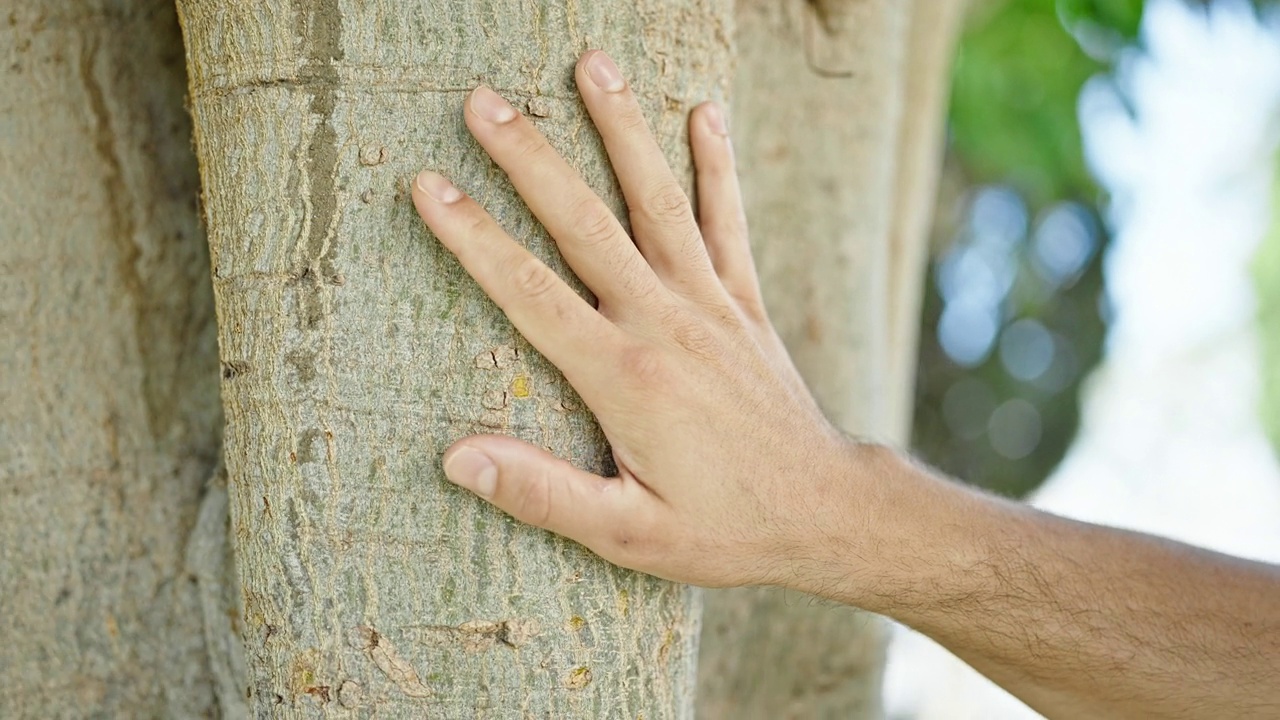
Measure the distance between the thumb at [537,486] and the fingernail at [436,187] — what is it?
0.30 meters

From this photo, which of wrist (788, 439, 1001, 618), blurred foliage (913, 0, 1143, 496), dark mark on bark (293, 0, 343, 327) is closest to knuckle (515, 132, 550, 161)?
dark mark on bark (293, 0, 343, 327)

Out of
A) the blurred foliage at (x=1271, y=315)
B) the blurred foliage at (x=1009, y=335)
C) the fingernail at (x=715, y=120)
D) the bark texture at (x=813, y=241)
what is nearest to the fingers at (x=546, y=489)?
the fingernail at (x=715, y=120)

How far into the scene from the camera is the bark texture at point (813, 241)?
9.04 feet

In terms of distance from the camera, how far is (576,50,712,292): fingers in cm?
140

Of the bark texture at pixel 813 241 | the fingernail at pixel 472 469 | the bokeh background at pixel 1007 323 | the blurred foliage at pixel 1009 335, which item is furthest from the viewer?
the bokeh background at pixel 1007 323

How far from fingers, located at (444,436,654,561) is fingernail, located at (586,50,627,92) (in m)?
0.48

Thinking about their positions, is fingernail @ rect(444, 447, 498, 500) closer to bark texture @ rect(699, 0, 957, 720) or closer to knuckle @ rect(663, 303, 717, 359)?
knuckle @ rect(663, 303, 717, 359)

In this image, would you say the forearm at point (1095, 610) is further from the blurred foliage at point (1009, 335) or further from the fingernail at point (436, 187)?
the blurred foliage at point (1009, 335)

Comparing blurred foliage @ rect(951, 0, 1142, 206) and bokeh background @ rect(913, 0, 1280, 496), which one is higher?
blurred foliage @ rect(951, 0, 1142, 206)

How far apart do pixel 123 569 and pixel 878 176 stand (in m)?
2.10

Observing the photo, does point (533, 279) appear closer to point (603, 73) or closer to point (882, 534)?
point (603, 73)

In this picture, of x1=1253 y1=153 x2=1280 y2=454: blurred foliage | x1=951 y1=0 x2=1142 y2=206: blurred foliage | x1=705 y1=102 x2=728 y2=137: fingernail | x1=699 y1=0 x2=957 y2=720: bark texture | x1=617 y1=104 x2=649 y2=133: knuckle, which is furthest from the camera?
x1=1253 y1=153 x2=1280 y2=454: blurred foliage

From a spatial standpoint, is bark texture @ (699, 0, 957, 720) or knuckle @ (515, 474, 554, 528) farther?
bark texture @ (699, 0, 957, 720)

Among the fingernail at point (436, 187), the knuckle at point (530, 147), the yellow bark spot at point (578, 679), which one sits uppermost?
the knuckle at point (530, 147)
